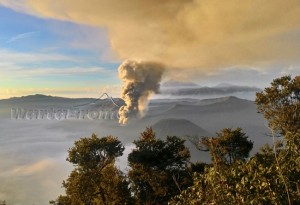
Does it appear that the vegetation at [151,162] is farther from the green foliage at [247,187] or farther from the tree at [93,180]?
the green foliage at [247,187]

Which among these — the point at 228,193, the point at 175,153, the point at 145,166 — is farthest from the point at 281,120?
the point at 228,193

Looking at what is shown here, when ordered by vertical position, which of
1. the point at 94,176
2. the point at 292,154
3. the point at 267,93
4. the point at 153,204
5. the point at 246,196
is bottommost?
the point at 153,204

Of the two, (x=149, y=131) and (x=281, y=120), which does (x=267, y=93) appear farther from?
(x=149, y=131)

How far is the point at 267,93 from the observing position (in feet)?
194

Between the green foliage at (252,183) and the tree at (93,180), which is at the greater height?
the green foliage at (252,183)

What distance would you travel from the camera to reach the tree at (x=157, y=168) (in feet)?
152

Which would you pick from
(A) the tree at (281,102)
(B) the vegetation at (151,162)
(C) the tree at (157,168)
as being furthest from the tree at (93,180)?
(A) the tree at (281,102)

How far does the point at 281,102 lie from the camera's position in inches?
2299

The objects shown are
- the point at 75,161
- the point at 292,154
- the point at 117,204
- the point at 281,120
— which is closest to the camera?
the point at 292,154

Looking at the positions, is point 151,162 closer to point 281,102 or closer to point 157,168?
point 157,168

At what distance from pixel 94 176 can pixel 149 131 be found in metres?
10.1

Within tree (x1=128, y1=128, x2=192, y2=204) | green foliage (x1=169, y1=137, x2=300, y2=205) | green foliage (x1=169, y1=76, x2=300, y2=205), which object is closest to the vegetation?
tree (x1=128, y1=128, x2=192, y2=204)

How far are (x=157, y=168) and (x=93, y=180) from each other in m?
8.33

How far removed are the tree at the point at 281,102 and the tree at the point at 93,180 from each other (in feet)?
83.0
